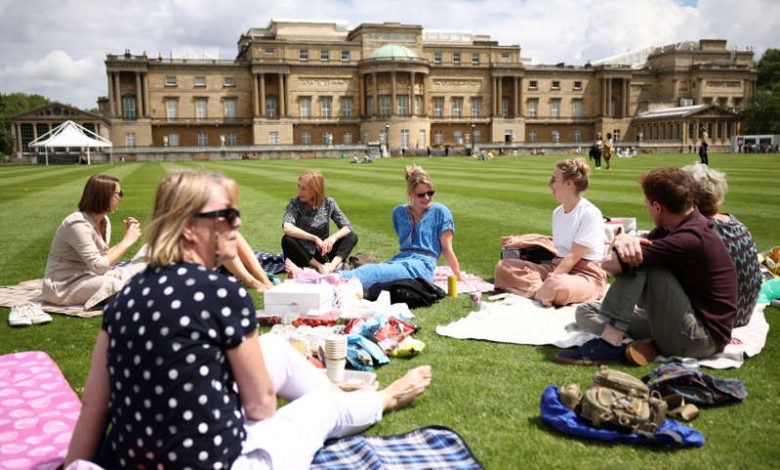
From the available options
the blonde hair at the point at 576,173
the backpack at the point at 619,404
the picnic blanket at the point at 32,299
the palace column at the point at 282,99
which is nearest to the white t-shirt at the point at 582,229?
the blonde hair at the point at 576,173

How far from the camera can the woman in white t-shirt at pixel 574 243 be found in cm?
693

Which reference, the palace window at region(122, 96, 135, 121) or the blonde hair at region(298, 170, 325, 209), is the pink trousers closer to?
the blonde hair at region(298, 170, 325, 209)

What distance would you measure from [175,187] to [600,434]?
111 inches

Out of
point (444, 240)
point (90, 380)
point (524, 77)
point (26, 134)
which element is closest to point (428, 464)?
point (90, 380)

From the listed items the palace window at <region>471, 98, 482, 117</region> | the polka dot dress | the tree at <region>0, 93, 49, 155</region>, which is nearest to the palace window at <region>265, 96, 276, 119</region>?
the palace window at <region>471, 98, 482, 117</region>

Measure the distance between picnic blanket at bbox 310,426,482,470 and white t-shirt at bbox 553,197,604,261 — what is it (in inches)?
145

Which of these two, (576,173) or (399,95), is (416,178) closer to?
(576,173)

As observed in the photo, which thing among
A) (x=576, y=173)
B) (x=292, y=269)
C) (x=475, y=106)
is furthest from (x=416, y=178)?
(x=475, y=106)

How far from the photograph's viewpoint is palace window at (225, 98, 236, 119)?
83.5 m

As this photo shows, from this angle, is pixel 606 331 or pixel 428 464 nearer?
pixel 428 464

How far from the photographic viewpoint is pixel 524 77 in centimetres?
9162

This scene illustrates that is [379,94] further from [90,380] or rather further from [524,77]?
[90,380]

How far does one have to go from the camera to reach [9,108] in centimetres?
10012

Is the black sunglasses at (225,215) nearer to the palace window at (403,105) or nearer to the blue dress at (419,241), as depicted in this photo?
the blue dress at (419,241)
